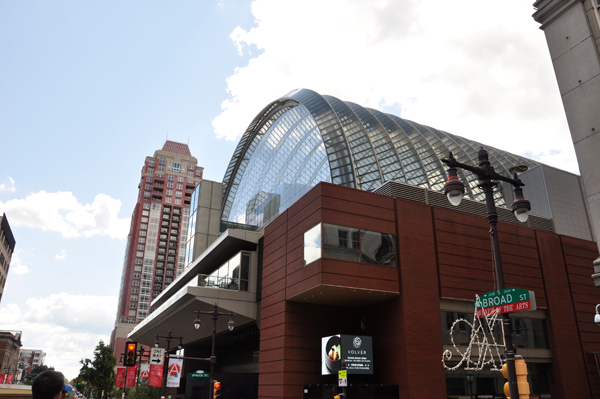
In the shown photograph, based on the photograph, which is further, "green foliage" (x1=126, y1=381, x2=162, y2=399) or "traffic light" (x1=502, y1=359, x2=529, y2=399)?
"green foliage" (x1=126, y1=381, x2=162, y2=399)

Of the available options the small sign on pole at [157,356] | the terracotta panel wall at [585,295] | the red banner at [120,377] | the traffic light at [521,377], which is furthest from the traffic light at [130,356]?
the terracotta panel wall at [585,295]

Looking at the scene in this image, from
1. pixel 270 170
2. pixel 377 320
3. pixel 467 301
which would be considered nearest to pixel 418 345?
pixel 377 320

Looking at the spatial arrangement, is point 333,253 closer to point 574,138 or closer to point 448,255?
point 448,255

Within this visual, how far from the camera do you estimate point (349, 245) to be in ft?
103

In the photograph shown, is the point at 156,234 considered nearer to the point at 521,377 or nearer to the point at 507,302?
the point at 507,302

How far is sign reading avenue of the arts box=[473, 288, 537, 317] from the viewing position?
10906 mm

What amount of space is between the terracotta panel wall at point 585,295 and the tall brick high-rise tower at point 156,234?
13084 centimetres

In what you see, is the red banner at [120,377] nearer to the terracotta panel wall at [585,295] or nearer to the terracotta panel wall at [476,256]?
the terracotta panel wall at [476,256]

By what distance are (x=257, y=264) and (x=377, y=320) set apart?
14638 mm

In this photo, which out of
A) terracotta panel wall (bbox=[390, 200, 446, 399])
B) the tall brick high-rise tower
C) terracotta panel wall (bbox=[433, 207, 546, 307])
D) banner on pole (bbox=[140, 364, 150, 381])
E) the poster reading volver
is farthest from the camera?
the tall brick high-rise tower

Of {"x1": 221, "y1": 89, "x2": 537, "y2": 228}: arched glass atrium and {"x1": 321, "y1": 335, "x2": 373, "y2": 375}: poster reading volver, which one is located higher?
{"x1": 221, "y1": 89, "x2": 537, "y2": 228}: arched glass atrium

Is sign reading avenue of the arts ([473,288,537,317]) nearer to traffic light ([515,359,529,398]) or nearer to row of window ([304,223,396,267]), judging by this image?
traffic light ([515,359,529,398])

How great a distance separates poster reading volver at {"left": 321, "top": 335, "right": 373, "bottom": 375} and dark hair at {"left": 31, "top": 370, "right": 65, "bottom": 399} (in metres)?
26.4

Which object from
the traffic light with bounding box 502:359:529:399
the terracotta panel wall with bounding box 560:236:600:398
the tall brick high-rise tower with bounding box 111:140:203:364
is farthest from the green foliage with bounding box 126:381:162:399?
the tall brick high-rise tower with bounding box 111:140:203:364
